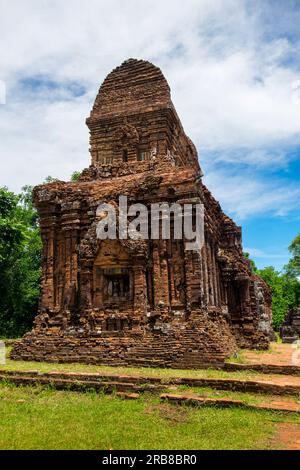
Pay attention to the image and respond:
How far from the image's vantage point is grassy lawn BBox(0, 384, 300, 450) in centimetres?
571

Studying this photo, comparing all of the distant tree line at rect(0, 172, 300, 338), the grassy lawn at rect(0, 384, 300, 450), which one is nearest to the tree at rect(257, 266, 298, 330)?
the distant tree line at rect(0, 172, 300, 338)

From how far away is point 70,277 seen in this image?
1402 cm

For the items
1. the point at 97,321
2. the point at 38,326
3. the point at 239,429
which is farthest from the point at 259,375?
the point at 38,326

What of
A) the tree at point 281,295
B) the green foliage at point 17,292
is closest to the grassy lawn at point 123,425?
the green foliage at point 17,292

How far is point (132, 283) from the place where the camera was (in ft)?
43.1

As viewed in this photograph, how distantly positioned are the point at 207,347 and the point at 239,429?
475cm

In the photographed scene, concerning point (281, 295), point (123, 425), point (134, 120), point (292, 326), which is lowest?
point (123, 425)

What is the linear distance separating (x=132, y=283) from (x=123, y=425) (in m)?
6.77

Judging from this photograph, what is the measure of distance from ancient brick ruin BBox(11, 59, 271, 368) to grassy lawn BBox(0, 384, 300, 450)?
3.50 metres

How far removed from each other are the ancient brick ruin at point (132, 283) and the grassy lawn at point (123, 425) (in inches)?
138

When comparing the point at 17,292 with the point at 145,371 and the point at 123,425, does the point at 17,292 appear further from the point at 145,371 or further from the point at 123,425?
the point at 123,425

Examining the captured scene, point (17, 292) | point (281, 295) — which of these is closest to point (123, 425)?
point (17, 292)

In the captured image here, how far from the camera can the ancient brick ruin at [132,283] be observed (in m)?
11.9
